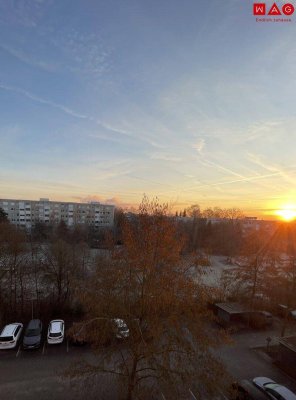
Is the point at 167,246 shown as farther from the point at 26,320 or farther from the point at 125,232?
the point at 26,320

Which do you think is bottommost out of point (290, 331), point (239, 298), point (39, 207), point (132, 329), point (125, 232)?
point (290, 331)

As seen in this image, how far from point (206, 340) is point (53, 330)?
1080cm

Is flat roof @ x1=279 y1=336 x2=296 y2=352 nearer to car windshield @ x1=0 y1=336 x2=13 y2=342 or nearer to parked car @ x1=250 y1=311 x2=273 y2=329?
parked car @ x1=250 y1=311 x2=273 y2=329

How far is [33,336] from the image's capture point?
1555cm

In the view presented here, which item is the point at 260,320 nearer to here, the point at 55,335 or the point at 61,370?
the point at 61,370

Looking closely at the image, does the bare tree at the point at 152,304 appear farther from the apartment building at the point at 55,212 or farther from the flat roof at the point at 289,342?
the apartment building at the point at 55,212

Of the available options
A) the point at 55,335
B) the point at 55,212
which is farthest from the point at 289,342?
the point at 55,212

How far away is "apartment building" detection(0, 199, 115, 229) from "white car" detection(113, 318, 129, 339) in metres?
70.5

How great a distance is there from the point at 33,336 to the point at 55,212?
74.1 metres

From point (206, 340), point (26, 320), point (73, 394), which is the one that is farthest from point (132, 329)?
point (26, 320)

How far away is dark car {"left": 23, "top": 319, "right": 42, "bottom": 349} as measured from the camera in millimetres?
14930

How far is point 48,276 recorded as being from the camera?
20.2 m

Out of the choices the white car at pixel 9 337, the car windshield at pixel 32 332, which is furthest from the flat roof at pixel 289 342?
the white car at pixel 9 337

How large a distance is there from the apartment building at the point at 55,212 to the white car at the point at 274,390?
7074 cm
